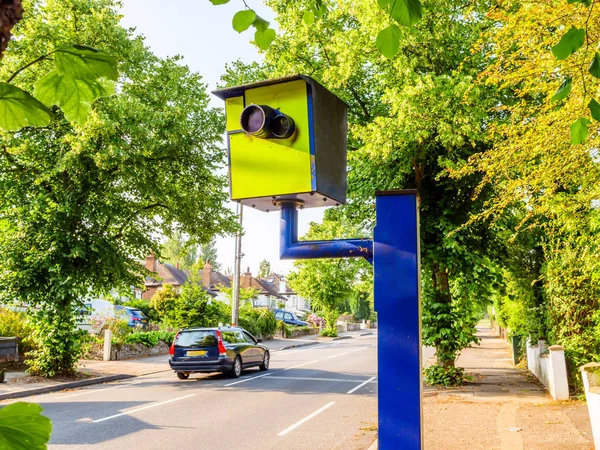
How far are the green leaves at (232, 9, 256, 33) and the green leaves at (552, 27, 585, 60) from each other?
129cm

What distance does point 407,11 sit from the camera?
6.21ft

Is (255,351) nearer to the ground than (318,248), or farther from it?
nearer to the ground

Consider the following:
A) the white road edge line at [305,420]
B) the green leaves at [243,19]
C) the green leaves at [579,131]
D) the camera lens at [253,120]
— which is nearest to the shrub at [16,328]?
the white road edge line at [305,420]

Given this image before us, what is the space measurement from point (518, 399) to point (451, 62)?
8.07 meters

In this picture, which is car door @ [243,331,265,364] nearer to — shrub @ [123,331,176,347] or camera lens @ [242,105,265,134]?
shrub @ [123,331,176,347]

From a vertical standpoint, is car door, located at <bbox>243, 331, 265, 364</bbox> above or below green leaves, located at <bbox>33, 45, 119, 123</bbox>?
below

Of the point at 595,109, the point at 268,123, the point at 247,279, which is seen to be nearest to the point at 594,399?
the point at 595,109

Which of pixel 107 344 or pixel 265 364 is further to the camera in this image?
pixel 107 344

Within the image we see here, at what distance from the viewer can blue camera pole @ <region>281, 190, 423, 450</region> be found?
3.61 meters

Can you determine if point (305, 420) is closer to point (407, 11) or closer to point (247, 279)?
point (407, 11)

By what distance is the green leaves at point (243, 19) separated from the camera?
205cm

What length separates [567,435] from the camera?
8336 mm

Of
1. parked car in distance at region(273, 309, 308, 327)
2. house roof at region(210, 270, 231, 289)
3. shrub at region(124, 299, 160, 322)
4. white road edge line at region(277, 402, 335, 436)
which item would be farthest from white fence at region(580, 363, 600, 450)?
house roof at region(210, 270, 231, 289)

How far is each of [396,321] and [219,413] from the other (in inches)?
340
